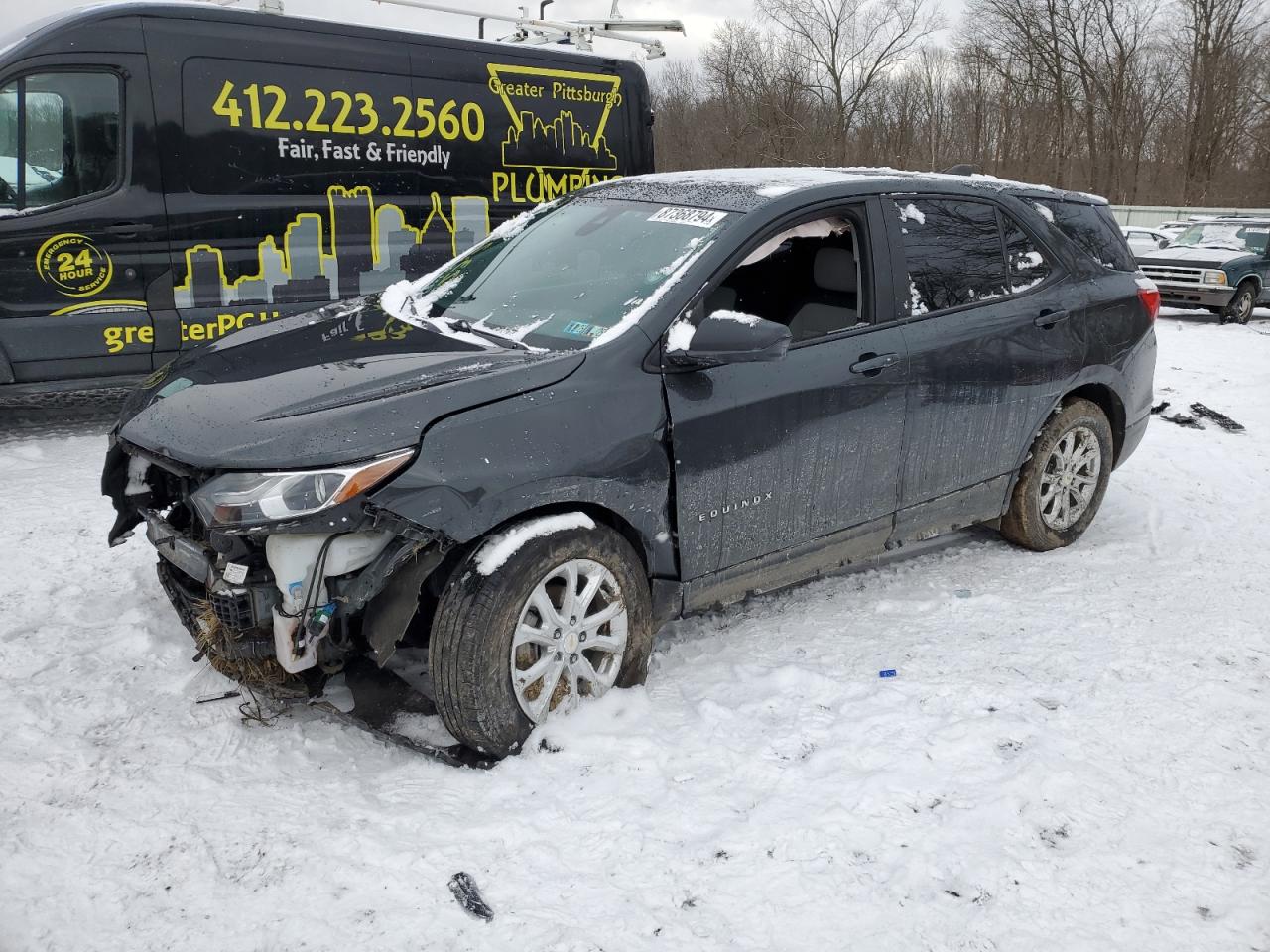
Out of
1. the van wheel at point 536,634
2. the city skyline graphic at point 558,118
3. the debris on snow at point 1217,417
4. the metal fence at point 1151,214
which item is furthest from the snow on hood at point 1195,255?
the metal fence at point 1151,214

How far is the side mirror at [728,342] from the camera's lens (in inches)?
127

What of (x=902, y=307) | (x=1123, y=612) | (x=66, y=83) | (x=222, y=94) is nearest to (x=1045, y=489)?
(x=1123, y=612)

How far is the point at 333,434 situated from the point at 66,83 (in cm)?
474

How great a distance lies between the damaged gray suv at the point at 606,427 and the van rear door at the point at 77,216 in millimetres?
2854

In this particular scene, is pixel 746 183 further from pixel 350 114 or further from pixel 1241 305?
pixel 1241 305

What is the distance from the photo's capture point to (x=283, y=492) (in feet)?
8.96

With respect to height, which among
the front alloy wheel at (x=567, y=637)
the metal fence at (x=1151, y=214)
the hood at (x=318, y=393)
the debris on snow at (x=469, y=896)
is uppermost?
the metal fence at (x=1151, y=214)

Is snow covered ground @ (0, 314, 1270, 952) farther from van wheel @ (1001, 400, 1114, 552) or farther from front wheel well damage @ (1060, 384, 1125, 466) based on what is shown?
front wheel well damage @ (1060, 384, 1125, 466)

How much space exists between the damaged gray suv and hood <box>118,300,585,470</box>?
0.01m

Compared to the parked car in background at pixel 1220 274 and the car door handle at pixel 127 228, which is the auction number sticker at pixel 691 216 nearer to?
the car door handle at pixel 127 228

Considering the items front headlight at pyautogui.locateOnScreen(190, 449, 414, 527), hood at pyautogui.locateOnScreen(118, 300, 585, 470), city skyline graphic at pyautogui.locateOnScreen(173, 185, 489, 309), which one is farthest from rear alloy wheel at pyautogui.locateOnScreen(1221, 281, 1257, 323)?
front headlight at pyautogui.locateOnScreen(190, 449, 414, 527)

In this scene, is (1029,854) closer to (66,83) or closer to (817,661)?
(817,661)

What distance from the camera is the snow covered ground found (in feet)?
8.18

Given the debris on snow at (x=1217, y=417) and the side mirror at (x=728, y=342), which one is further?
the debris on snow at (x=1217, y=417)
